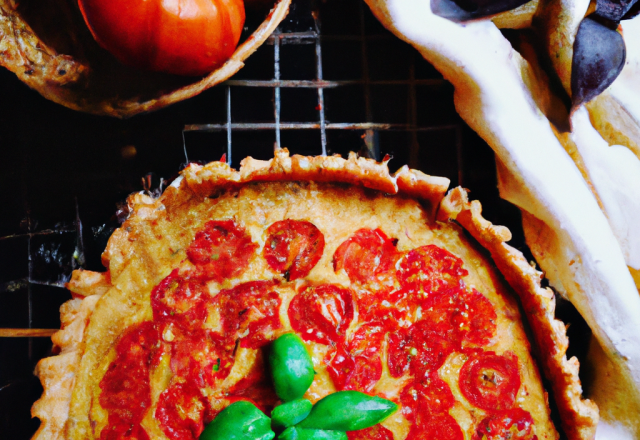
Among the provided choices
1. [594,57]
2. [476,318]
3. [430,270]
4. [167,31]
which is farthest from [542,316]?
[167,31]

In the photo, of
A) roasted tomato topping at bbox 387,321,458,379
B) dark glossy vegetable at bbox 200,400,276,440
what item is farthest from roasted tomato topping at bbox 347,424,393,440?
dark glossy vegetable at bbox 200,400,276,440

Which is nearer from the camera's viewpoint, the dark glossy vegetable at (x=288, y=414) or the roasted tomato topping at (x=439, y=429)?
the dark glossy vegetable at (x=288, y=414)

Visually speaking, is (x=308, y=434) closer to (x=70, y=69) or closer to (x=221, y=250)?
(x=221, y=250)

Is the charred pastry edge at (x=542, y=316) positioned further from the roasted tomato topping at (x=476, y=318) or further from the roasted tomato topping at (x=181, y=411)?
the roasted tomato topping at (x=181, y=411)

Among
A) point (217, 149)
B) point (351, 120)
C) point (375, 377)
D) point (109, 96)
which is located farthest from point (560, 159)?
point (109, 96)

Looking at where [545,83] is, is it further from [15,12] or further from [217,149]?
[15,12]

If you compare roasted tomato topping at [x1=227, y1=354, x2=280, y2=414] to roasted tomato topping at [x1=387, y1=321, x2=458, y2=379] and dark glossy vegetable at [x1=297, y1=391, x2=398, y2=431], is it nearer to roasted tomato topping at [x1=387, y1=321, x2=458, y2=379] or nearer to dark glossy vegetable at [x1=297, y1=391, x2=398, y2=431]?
dark glossy vegetable at [x1=297, y1=391, x2=398, y2=431]

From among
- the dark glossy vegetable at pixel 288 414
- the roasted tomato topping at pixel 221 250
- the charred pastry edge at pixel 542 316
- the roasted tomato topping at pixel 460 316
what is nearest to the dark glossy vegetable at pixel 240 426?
the dark glossy vegetable at pixel 288 414
